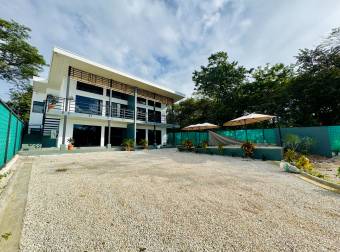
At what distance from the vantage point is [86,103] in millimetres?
14406

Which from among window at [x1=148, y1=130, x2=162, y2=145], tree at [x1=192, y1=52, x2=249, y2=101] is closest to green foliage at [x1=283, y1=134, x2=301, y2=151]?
tree at [x1=192, y1=52, x2=249, y2=101]

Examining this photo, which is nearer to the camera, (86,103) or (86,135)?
(86,135)

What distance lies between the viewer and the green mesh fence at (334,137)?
8922 millimetres

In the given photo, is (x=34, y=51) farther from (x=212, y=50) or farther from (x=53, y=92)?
(x=212, y=50)

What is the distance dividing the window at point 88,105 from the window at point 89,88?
76cm

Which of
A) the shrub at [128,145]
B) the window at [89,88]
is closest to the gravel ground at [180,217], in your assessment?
the shrub at [128,145]

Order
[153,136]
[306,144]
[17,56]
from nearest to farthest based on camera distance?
1. [306,144]
2. [17,56]
3. [153,136]

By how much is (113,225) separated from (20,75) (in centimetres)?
2084

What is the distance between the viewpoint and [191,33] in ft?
30.8

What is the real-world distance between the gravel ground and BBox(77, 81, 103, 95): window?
41.0 feet

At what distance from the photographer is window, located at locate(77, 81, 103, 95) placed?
14150 mm

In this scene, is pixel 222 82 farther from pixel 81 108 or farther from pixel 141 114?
pixel 81 108

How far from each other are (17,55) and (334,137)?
25.2 m

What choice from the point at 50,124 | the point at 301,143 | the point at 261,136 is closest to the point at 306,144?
the point at 301,143
